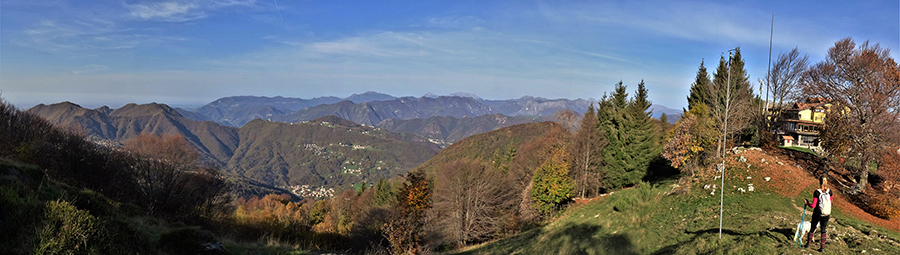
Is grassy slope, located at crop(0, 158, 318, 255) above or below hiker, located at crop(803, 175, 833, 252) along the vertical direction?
below

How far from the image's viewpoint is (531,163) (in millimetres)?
46812

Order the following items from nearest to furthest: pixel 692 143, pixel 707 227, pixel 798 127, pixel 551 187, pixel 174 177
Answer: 1. pixel 707 227
2. pixel 692 143
3. pixel 174 177
4. pixel 551 187
5. pixel 798 127

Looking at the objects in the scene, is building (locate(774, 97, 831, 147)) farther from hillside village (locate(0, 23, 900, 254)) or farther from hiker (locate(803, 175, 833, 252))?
hiker (locate(803, 175, 833, 252))

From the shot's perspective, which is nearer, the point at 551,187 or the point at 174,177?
the point at 174,177

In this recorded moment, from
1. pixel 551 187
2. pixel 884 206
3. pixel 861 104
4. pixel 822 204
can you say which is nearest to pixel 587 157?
pixel 551 187

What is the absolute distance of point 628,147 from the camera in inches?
1412

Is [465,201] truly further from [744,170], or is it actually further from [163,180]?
[163,180]

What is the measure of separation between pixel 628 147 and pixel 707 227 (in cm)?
2140

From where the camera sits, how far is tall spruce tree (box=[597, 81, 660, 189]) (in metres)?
35.6

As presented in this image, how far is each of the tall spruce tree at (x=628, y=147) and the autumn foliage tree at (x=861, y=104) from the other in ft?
53.1

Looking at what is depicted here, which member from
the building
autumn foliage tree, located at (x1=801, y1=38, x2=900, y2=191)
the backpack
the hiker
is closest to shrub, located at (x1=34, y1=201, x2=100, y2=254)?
the hiker

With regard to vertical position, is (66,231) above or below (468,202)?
above

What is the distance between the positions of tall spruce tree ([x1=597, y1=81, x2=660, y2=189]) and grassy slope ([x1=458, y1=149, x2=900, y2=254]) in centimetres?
1210

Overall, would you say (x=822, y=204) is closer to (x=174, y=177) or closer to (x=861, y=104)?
(x=861, y=104)
